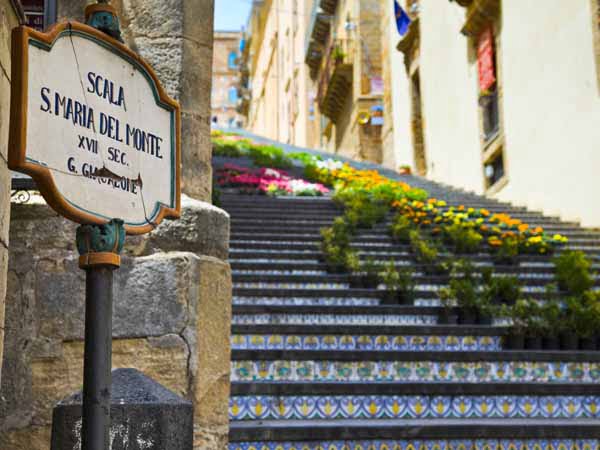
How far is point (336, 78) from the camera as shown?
31172 mm

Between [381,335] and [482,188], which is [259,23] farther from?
[381,335]

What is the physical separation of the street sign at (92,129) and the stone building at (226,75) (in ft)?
242

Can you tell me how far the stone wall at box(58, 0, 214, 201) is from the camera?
346 centimetres

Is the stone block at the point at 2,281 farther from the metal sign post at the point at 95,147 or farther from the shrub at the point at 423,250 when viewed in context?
the shrub at the point at 423,250

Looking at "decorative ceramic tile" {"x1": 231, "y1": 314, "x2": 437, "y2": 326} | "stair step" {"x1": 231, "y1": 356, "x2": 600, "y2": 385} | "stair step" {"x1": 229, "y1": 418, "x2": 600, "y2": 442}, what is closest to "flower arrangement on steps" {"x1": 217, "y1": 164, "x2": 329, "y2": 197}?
"decorative ceramic tile" {"x1": 231, "y1": 314, "x2": 437, "y2": 326}

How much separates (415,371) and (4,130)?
3643mm

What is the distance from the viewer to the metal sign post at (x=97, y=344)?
171 centimetres

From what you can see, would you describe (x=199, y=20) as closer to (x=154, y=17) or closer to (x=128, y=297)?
(x=154, y=17)

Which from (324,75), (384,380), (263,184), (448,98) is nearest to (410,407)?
(384,380)

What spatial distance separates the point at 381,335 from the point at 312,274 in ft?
6.83

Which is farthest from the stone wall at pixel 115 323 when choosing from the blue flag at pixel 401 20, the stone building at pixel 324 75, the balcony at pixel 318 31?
the balcony at pixel 318 31

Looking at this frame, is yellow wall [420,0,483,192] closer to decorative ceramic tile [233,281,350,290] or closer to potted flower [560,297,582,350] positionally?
decorative ceramic tile [233,281,350,290]

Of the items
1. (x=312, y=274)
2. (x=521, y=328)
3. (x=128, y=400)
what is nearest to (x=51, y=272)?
(x=128, y=400)

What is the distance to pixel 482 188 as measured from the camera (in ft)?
55.4
